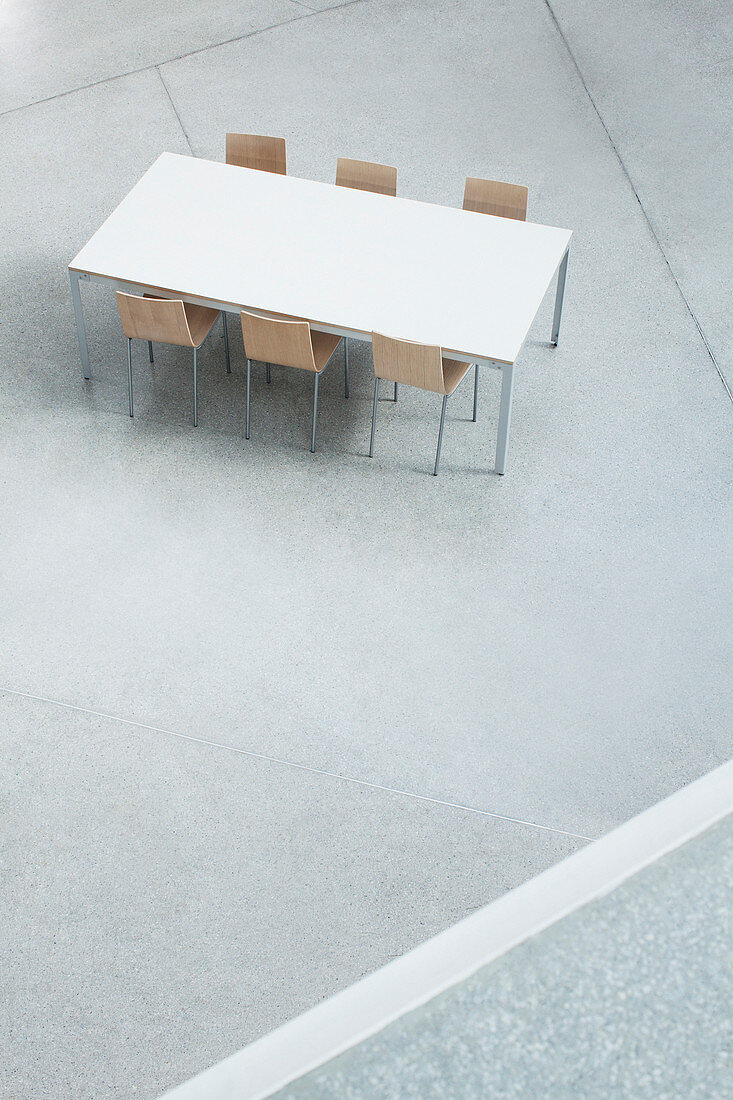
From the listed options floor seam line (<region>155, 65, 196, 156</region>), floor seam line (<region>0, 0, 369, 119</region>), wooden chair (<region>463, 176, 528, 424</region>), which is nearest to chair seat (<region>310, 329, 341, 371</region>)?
wooden chair (<region>463, 176, 528, 424</region>)

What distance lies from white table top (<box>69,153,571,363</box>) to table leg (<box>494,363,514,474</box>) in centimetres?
9

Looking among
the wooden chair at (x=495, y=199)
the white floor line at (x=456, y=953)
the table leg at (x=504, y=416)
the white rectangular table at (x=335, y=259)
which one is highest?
the white floor line at (x=456, y=953)

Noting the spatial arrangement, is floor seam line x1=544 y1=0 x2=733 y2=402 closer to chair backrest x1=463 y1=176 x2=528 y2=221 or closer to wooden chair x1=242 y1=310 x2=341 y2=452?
chair backrest x1=463 y1=176 x2=528 y2=221

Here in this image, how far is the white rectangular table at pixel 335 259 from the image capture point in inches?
197

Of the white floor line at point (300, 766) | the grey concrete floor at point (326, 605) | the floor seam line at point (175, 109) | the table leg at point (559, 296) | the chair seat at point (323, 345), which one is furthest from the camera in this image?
the floor seam line at point (175, 109)

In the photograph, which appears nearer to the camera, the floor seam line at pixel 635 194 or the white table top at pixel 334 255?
the white table top at pixel 334 255

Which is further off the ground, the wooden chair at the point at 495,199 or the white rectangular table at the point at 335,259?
the wooden chair at the point at 495,199

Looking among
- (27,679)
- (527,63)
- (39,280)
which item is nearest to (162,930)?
(27,679)

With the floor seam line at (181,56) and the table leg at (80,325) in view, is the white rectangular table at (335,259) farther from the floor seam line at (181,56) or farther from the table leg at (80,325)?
the floor seam line at (181,56)

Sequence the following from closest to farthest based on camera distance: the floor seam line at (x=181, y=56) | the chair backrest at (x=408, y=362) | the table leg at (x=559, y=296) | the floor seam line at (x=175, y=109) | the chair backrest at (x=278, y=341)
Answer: the chair backrest at (x=408, y=362) → the chair backrest at (x=278, y=341) → the table leg at (x=559, y=296) → the floor seam line at (x=175, y=109) → the floor seam line at (x=181, y=56)

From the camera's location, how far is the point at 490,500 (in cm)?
516

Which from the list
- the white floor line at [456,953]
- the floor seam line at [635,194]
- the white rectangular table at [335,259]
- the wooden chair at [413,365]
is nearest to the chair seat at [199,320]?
the white rectangular table at [335,259]

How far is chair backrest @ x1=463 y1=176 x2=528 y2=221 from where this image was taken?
5.65 meters

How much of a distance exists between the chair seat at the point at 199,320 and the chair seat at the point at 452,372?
129cm
